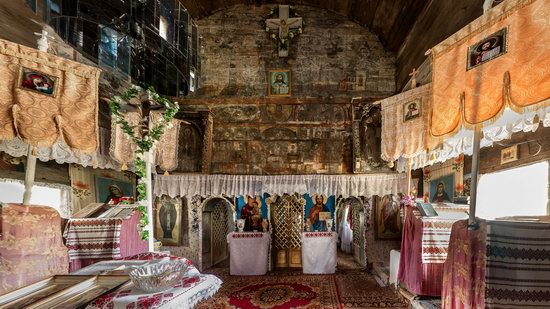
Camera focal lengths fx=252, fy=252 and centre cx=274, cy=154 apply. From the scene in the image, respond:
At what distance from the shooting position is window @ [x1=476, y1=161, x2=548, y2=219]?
3092 mm

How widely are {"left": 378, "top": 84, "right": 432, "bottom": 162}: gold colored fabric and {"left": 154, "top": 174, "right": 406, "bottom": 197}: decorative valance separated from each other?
286cm

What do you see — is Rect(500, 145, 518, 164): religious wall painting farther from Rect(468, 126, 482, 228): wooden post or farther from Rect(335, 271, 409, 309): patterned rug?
Rect(335, 271, 409, 309): patterned rug

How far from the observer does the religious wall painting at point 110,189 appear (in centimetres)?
568

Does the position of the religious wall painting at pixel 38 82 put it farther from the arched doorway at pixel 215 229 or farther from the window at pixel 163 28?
the arched doorway at pixel 215 229

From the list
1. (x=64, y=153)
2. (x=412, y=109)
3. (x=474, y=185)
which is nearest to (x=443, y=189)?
(x=412, y=109)

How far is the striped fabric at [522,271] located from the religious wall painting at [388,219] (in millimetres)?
5366

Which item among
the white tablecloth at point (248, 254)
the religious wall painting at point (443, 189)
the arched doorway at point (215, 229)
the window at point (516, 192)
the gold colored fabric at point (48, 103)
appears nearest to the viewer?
the gold colored fabric at point (48, 103)

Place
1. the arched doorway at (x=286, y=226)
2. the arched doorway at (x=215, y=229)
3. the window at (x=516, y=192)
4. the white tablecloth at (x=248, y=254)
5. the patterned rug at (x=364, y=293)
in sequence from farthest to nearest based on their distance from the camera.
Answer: the arched doorway at (x=215, y=229)
the arched doorway at (x=286, y=226)
the white tablecloth at (x=248, y=254)
the patterned rug at (x=364, y=293)
the window at (x=516, y=192)

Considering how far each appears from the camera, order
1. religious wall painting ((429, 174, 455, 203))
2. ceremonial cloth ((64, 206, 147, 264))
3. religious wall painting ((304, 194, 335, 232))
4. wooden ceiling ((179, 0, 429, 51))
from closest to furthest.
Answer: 1. ceremonial cloth ((64, 206, 147, 264))
2. religious wall painting ((429, 174, 455, 203))
3. wooden ceiling ((179, 0, 429, 51))
4. religious wall painting ((304, 194, 335, 232))

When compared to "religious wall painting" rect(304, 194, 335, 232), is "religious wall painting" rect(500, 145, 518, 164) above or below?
above

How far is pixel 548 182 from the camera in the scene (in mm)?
2951

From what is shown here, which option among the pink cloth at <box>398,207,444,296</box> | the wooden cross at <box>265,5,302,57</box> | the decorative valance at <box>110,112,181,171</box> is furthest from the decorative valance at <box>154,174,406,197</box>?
the wooden cross at <box>265,5,302,57</box>

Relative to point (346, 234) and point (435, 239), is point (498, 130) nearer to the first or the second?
point (435, 239)

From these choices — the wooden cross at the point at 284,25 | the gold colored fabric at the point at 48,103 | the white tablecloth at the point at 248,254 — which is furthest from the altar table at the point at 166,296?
the wooden cross at the point at 284,25
